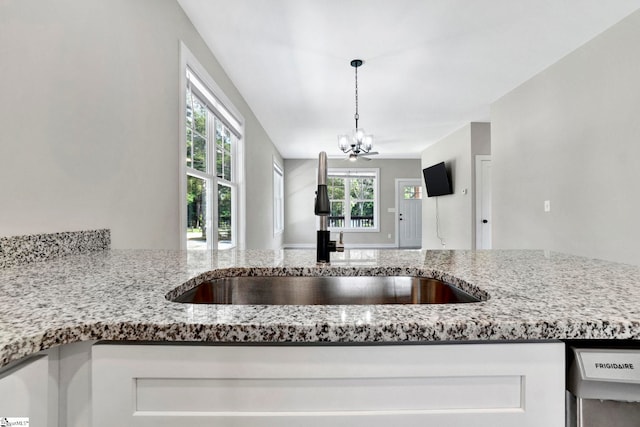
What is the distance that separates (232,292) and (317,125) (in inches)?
195

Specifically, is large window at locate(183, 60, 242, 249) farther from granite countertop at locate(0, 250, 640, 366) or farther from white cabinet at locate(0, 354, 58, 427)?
white cabinet at locate(0, 354, 58, 427)

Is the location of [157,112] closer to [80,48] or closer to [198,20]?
[80,48]

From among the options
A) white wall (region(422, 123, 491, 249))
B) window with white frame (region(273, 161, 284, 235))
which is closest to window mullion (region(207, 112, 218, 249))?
white wall (region(422, 123, 491, 249))

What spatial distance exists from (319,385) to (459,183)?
6028mm

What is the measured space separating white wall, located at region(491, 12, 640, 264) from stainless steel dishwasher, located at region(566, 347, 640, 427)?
8.41ft

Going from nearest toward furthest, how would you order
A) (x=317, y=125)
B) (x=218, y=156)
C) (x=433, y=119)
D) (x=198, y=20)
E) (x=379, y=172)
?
(x=198, y=20) → (x=218, y=156) → (x=433, y=119) → (x=317, y=125) → (x=379, y=172)

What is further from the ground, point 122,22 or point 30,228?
point 122,22

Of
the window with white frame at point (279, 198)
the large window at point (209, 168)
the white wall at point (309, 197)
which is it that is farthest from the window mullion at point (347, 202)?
the large window at point (209, 168)

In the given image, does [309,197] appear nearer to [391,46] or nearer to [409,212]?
[409,212]

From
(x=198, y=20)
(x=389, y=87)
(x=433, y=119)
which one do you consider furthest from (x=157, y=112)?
(x=433, y=119)

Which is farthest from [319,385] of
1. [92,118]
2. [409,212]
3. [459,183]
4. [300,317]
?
[409,212]

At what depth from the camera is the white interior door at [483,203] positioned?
5.39 meters

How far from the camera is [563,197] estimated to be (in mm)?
3105

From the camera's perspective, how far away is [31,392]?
473mm
